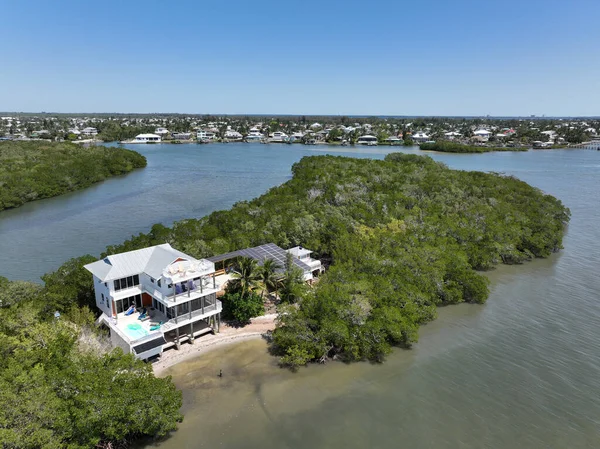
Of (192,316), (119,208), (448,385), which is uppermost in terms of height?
(192,316)

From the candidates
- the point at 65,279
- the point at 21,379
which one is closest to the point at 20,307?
the point at 65,279

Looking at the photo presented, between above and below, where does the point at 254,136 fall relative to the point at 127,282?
below

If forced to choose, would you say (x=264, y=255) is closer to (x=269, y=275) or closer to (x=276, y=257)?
(x=276, y=257)

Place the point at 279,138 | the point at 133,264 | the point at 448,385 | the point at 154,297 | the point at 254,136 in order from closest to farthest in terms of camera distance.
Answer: the point at 448,385 < the point at 154,297 < the point at 133,264 < the point at 279,138 < the point at 254,136

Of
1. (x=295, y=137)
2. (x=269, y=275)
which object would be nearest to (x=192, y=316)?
(x=269, y=275)

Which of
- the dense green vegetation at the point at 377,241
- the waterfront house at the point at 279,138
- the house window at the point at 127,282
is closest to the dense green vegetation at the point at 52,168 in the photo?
the dense green vegetation at the point at 377,241

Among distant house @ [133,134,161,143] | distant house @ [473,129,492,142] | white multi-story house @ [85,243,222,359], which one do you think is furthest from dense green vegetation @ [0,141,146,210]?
distant house @ [473,129,492,142]

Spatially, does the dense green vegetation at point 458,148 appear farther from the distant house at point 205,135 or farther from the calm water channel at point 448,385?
the calm water channel at point 448,385

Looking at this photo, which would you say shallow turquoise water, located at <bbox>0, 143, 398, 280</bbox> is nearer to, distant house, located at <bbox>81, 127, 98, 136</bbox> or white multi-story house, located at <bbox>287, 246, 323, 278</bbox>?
white multi-story house, located at <bbox>287, 246, 323, 278</bbox>
